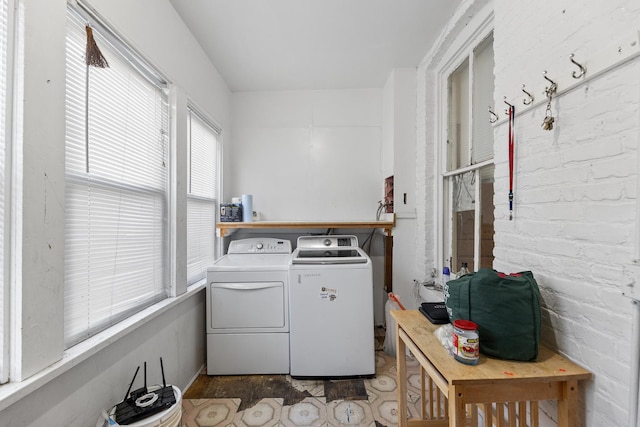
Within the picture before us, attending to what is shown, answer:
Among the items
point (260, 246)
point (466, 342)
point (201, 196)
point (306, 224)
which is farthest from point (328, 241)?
point (466, 342)

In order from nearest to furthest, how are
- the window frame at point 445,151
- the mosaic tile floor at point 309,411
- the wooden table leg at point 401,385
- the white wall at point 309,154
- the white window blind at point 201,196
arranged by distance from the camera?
the wooden table leg at point 401,385, the mosaic tile floor at point 309,411, the window frame at point 445,151, the white window blind at point 201,196, the white wall at point 309,154

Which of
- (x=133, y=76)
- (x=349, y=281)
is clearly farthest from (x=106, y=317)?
(x=349, y=281)

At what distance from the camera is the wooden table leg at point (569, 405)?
87 centimetres

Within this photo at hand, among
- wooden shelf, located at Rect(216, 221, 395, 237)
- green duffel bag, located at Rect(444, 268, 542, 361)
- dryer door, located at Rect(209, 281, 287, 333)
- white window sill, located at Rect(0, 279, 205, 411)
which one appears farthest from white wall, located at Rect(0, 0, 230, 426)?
green duffel bag, located at Rect(444, 268, 542, 361)

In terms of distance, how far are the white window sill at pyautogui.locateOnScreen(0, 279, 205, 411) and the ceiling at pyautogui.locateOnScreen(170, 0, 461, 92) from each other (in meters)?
1.92

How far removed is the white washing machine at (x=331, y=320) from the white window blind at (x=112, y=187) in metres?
0.94

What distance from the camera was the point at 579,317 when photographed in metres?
0.93

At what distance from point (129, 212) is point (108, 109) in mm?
529

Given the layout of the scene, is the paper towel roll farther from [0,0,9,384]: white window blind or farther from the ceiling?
[0,0,9,384]: white window blind

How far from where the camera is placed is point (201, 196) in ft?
7.46

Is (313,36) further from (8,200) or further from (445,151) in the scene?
(8,200)

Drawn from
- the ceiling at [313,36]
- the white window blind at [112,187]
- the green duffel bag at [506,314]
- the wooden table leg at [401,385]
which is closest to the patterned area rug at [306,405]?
the wooden table leg at [401,385]

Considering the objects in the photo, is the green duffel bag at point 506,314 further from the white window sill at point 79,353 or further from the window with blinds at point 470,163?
the white window sill at point 79,353

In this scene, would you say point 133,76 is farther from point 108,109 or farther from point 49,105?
point 49,105
